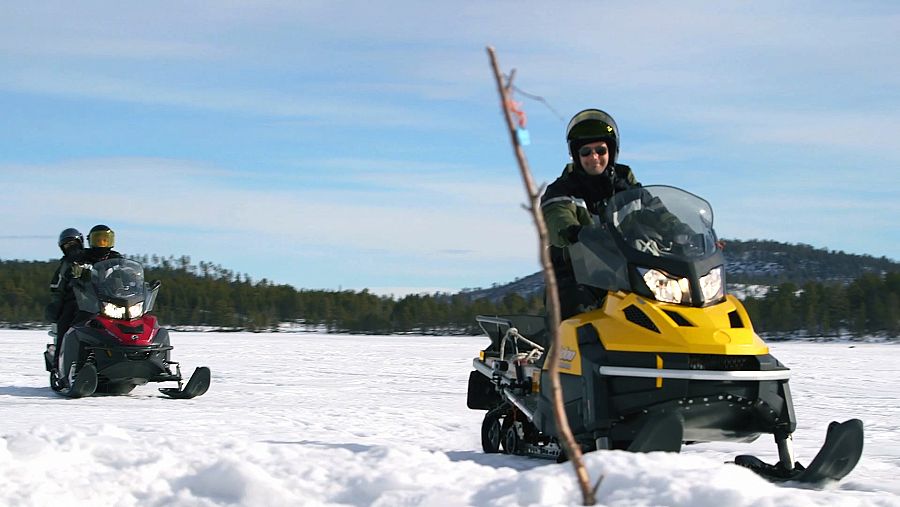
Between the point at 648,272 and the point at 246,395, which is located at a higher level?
the point at 648,272

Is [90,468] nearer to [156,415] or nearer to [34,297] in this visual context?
[156,415]

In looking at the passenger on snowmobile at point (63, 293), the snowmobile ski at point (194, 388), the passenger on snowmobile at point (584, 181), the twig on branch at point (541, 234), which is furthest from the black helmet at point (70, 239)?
the twig on branch at point (541, 234)

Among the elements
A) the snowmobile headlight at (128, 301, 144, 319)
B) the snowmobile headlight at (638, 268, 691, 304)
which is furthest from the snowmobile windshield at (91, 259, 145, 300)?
the snowmobile headlight at (638, 268, 691, 304)

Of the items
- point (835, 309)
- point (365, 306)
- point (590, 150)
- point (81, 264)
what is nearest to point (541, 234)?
point (590, 150)

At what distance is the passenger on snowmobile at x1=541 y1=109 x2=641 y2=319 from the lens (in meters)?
5.52

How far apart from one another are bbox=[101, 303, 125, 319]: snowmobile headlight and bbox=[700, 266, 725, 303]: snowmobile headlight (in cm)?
757

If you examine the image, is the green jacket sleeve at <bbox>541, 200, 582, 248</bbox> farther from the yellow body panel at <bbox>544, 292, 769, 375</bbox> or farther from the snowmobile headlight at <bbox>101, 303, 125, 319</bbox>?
the snowmobile headlight at <bbox>101, 303, 125, 319</bbox>

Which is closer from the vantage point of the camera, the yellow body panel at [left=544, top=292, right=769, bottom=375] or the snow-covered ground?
the snow-covered ground

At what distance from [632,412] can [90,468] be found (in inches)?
94.6

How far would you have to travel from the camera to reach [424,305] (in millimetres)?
107000

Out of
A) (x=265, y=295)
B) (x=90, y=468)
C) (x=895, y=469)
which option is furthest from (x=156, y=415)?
(x=265, y=295)

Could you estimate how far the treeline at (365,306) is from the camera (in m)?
89.8

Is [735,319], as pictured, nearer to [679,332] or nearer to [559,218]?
[679,332]

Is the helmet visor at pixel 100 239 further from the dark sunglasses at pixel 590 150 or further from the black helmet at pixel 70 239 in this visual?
the dark sunglasses at pixel 590 150
